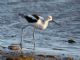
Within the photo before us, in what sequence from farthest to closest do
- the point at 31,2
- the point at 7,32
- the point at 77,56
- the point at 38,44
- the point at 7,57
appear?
the point at 31,2 < the point at 7,32 < the point at 38,44 < the point at 77,56 < the point at 7,57

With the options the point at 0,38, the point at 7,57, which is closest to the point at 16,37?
the point at 0,38

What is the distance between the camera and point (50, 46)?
1402 cm

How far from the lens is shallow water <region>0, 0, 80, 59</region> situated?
Answer: 1427 cm

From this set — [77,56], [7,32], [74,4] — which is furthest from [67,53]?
[74,4]

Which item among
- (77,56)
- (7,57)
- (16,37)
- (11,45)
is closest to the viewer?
(7,57)

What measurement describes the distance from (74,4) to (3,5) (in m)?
4.59

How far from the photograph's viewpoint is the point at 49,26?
18.3 metres

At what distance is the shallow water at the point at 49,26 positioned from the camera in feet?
46.8

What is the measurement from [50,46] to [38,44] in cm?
51

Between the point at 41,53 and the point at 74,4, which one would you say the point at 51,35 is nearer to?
the point at 41,53

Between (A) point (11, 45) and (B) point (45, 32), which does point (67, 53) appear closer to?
(A) point (11, 45)

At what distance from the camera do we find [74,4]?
985 inches

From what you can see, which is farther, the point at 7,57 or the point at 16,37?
the point at 16,37

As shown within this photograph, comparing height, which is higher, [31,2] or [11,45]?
[11,45]
